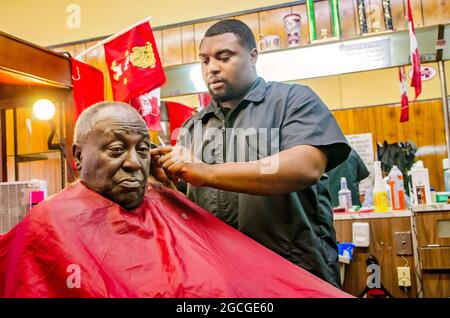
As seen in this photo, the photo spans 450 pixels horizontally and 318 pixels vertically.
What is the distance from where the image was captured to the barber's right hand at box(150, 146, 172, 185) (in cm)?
99

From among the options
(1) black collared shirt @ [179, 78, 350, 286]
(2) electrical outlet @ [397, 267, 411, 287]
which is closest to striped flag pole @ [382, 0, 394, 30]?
(1) black collared shirt @ [179, 78, 350, 286]

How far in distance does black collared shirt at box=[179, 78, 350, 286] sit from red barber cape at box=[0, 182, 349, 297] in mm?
75

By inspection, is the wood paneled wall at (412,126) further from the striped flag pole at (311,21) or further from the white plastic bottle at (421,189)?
the striped flag pole at (311,21)

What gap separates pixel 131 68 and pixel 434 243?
1.77 m

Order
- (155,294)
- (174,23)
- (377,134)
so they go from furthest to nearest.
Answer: (377,134) → (174,23) → (155,294)

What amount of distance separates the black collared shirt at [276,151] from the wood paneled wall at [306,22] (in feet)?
1.19

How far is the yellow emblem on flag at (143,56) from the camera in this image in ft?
7.14

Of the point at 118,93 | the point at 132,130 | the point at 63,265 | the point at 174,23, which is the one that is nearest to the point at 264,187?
the point at 132,130

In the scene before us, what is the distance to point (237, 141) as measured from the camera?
1057 millimetres

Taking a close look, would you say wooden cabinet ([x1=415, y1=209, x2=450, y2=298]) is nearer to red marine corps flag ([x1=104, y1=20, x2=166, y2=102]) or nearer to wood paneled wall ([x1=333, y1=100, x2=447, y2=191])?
red marine corps flag ([x1=104, y1=20, x2=166, y2=102])

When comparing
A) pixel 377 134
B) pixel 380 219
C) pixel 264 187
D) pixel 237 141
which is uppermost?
pixel 377 134

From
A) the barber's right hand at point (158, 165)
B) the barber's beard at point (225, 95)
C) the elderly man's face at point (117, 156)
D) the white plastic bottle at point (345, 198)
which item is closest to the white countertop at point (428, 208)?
the white plastic bottle at point (345, 198)

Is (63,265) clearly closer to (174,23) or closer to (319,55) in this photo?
(174,23)
